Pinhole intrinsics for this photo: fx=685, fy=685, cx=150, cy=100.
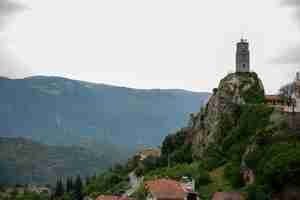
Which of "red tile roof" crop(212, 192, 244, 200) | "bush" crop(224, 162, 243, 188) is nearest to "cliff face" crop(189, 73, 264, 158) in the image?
"bush" crop(224, 162, 243, 188)

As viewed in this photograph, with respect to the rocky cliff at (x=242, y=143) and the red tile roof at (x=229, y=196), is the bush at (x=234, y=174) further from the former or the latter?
the red tile roof at (x=229, y=196)

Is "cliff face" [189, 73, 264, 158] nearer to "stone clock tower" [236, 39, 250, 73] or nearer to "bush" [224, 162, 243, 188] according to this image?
"stone clock tower" [236, 39, 250, 73]

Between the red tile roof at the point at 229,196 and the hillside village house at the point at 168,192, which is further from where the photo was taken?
the hillside village house at the point at 168,192

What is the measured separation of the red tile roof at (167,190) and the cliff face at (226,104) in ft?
93.2

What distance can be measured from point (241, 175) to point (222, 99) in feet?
82.7

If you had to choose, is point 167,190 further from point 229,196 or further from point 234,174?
point 234,174

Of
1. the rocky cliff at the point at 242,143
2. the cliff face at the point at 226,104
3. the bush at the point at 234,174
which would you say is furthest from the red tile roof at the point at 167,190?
the cliff face at the point at 226,104

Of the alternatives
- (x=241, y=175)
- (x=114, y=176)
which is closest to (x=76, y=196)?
(x=114, y=176)

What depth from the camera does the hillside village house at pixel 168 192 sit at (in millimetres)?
70688

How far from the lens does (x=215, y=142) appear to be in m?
101

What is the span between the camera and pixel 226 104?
10306cm

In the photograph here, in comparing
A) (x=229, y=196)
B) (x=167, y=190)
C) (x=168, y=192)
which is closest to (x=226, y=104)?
(x=167, y=190)

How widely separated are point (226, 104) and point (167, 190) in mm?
34327

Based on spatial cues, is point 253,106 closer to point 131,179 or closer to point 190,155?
point 190,155
